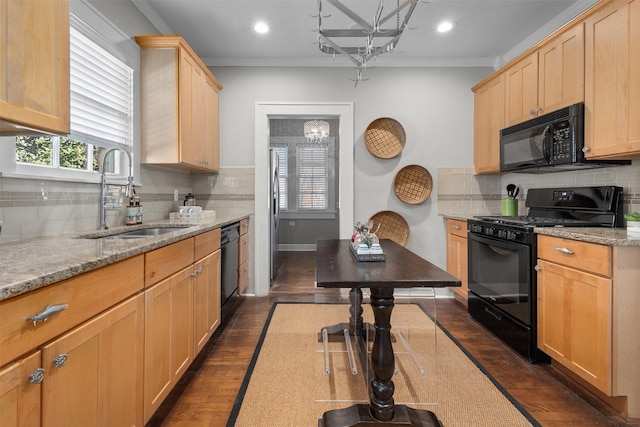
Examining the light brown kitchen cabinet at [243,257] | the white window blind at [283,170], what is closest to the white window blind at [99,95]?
the light brown kitchen cabinet at [243,257]

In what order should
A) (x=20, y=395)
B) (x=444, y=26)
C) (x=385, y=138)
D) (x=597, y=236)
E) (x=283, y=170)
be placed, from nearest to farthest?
(x=20, y=395)
(x=597, y=236)
(x=444, y=26)
(x=385, y=138)
(x=283, y=170)

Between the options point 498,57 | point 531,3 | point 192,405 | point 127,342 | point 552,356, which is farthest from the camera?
point 498,57

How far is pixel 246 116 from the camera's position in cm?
381

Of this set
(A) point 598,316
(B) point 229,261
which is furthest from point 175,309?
(A) point 598,316

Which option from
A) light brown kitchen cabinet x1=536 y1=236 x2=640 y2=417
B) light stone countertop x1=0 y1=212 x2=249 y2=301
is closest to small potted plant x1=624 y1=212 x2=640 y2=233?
light brown kitchen cabinet x1=536 y1=236 x2=640 y2=417

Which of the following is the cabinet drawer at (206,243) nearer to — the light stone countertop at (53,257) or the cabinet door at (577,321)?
the light stone countertop at (53,257)

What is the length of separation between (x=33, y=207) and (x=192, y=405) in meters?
1.31

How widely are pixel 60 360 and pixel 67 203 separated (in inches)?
49.2

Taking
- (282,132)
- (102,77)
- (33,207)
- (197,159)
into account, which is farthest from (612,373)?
(282,132)

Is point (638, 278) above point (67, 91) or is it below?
below

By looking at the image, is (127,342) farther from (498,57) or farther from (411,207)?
(498,57)

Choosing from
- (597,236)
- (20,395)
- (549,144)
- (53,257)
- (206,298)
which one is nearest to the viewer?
(20,395)

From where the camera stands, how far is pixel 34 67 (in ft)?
3.91

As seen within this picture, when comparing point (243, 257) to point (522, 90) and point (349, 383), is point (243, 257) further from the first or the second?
point (522, 90)
